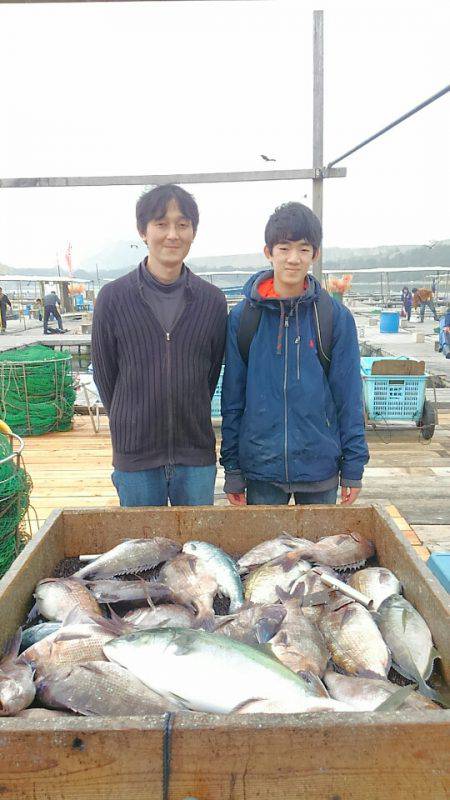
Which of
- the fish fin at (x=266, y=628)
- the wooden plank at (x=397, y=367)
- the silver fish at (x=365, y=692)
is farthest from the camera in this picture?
the wooden plank at (x=397, y=367)

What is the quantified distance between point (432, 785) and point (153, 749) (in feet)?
1.78

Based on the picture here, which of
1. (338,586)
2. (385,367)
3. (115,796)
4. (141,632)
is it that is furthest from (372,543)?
(385,367)

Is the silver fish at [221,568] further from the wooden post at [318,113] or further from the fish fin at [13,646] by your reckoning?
the wooden post at [318,113]

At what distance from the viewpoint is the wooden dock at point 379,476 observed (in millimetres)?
4602

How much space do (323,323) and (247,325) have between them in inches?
12.8

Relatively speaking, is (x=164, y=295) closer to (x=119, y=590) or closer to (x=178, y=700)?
(x=119, y=590)

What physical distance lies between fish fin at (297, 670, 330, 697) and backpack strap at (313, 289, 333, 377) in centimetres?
132

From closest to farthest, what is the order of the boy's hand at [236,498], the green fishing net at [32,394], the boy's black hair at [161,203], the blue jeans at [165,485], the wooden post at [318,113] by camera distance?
the boy's black hair at [161,203], the blue jeans at [165,485], the boy's hand at [236,498], the wooden post at [318,113], the green fishing net at [32,394]

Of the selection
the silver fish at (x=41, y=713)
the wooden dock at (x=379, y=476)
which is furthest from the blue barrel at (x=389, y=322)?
the silver fish at (x=41, y=713)

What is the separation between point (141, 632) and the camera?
1.51 m

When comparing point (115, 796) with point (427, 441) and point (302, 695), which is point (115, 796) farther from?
point (427, 441)

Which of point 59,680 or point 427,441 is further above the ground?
point 59,680

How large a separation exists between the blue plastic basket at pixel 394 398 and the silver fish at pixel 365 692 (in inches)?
225

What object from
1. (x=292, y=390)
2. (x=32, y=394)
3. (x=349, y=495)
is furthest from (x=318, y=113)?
(x=32, y=394)
